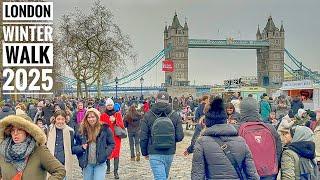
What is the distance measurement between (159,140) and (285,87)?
36.2 m

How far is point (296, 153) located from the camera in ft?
20.4

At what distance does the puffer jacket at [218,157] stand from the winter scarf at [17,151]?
161 centimetres

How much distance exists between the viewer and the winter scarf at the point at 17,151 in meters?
4.73

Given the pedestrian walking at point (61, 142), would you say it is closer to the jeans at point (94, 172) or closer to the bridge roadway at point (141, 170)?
the jeans at point (94, 172)

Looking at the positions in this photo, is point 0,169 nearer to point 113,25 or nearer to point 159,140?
point 159,140

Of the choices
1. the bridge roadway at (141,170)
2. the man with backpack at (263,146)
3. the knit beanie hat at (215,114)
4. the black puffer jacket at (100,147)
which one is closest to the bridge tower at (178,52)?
the bridge roadway at (141,170)

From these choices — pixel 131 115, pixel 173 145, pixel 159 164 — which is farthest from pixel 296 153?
pixel 131 115

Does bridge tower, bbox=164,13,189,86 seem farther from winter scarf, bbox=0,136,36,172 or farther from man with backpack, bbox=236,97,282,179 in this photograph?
winter scarf, bbox=0,136,36,172

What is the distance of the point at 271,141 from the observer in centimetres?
632

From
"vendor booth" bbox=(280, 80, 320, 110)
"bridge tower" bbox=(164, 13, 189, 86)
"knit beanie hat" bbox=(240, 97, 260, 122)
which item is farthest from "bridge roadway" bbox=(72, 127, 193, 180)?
"bridge tower" bbox=(164, 13, 189, 86)

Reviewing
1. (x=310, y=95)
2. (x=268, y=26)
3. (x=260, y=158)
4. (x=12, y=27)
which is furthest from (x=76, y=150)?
(x=268, y=26)

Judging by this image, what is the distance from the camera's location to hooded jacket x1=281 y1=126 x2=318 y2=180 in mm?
6160

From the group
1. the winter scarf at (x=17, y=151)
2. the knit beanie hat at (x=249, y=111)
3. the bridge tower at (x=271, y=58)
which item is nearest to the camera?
the winter scarf at (x=17, y=151)

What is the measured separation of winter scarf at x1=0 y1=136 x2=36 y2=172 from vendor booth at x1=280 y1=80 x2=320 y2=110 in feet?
95.7
